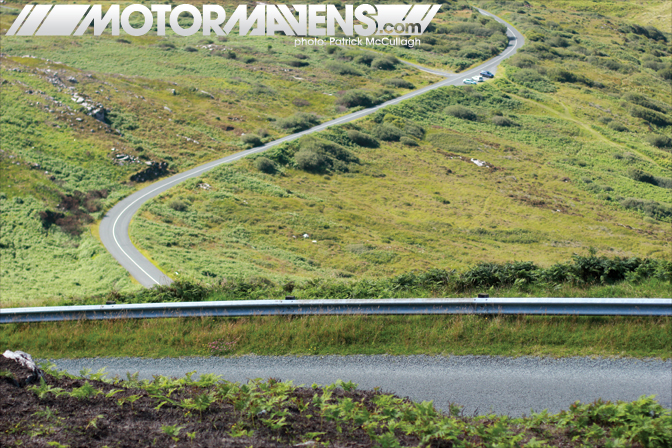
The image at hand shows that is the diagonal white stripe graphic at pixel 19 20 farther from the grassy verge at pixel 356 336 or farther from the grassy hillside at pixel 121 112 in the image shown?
the grassy verge at pixel 356 336

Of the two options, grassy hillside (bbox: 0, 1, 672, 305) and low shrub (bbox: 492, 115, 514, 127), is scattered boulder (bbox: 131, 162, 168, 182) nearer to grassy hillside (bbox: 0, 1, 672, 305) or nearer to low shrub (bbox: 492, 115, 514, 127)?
grassy hillside (bbox: 0, 1, 672, 305)

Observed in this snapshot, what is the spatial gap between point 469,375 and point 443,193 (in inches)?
1779

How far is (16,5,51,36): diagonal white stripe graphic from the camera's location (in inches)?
3695

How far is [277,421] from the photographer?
5234mm

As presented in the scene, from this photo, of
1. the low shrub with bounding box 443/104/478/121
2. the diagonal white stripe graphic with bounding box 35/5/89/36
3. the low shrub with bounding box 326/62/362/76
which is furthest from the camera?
the diagonal white stripe graphic with bounding box 35/5/89/36

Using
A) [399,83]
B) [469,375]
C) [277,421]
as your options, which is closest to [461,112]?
[399,83]

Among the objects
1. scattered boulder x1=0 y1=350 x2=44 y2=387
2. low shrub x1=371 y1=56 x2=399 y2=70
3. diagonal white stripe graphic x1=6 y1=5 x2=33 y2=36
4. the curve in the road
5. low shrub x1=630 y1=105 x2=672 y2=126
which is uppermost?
diagonal white stripe graphic x1=6 y1=5 x2=33 y2=36

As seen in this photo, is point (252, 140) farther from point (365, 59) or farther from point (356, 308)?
point (365, 59)

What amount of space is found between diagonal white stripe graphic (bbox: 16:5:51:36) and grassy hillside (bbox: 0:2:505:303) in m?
3.64

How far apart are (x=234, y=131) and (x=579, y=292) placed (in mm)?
56446

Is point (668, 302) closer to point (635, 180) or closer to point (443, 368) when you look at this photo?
point (443, 368)

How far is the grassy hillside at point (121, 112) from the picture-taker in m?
29.2

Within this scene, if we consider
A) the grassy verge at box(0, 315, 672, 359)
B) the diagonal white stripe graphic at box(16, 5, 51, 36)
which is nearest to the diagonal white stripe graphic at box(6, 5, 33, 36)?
the diagonal white stripe graphic at box(16, 5, 51, 36)

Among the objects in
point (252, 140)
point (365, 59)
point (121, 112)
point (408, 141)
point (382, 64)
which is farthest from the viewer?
point (365, 59)
